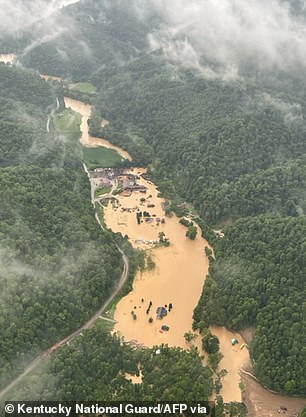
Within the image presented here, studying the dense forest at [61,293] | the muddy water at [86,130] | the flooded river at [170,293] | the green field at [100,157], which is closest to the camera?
the dense forest at [61,293]

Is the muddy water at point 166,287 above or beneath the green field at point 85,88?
above

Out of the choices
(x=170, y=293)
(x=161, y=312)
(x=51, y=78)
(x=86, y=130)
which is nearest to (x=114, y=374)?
(x=161, y=312)

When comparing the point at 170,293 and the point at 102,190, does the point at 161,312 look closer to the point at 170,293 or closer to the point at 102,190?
the point at 170,293

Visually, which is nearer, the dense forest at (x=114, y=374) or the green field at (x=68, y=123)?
the dense forest at (x=114, y=374)

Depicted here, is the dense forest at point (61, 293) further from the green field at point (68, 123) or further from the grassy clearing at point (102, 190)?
the green field at point (68, 123)

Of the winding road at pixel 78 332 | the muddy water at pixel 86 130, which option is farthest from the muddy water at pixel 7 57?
the winding road at pixel 78 332

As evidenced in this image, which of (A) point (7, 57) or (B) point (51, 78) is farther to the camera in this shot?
(A) point (7, 57)
